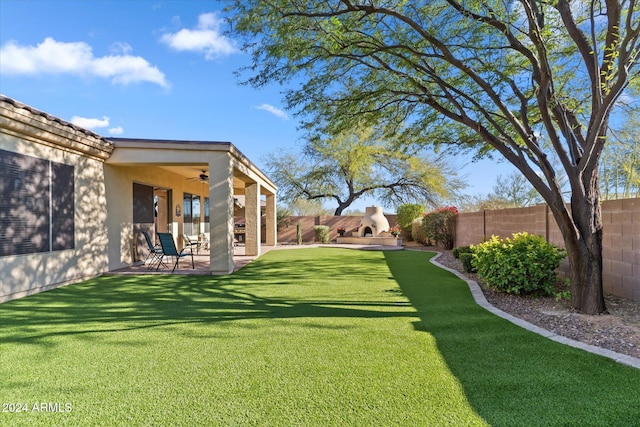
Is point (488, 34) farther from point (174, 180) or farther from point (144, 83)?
point (144, 83)

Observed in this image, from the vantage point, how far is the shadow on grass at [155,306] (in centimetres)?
440

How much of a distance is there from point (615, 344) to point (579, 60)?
5.49 m

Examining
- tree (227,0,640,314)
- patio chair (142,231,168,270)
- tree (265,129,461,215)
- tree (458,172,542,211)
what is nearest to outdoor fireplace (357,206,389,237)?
tree (265,129,461,215)

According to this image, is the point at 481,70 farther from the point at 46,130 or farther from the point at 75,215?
the point at 75,215

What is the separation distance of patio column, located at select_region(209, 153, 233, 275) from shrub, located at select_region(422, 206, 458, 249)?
1032 cm

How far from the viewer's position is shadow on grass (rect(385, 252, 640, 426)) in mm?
2318

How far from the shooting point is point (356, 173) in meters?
22.0

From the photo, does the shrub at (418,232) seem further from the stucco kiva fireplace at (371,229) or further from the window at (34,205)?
the window at (34,205)

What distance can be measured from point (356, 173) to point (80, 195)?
16.6 metres

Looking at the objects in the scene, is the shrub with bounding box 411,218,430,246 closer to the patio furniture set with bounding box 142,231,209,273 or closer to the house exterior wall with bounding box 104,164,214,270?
the patio furniture set with bounding box 142,231,209,273

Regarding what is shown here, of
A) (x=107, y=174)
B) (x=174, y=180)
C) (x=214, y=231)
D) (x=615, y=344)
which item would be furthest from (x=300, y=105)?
(x=174, y=180)

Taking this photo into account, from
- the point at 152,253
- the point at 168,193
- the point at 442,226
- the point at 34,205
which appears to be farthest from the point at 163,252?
the point at 442,226

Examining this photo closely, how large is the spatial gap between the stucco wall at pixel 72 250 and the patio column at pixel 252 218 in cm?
482

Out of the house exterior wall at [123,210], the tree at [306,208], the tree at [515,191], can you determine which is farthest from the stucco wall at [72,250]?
the tree at [515,191]
